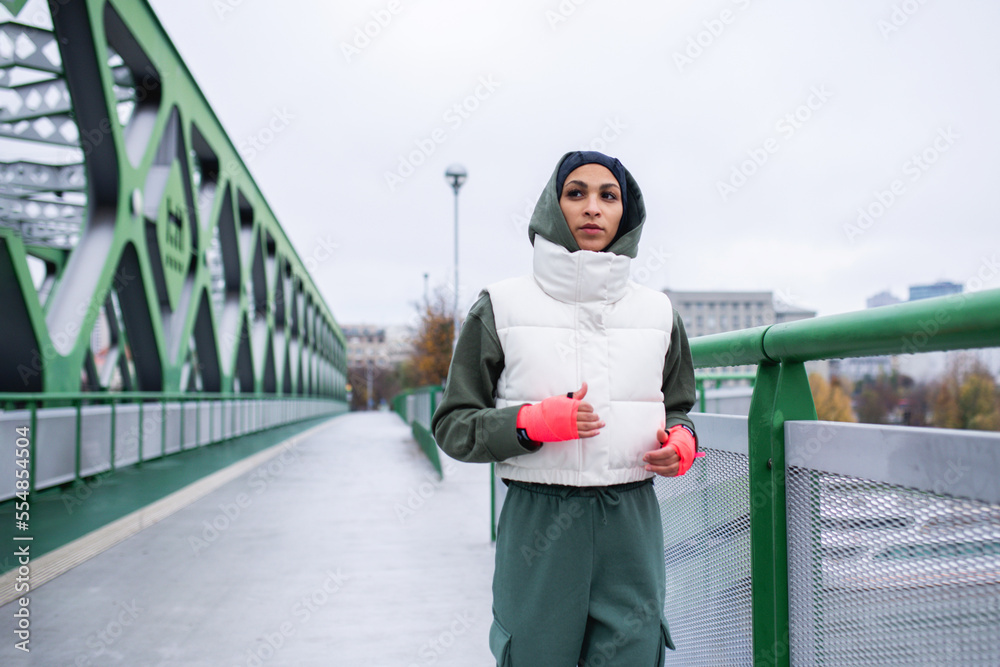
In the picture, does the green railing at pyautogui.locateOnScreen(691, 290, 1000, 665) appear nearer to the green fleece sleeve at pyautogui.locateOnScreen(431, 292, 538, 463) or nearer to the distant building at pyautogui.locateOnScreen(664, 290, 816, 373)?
the green fleece sleeve at pyautogui.locateOnScreen(431, 292, 538, 463)

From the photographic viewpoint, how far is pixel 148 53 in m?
10.1

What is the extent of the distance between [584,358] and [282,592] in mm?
3637

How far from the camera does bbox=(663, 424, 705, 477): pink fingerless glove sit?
174 centimetres

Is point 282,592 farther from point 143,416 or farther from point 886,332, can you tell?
point 886,332

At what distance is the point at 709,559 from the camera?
7.38ft

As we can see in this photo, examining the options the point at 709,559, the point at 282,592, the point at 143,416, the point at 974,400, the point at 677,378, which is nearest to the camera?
the point at 677,378

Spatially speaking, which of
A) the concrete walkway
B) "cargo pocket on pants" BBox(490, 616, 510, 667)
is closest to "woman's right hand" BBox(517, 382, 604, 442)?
"cargo pocket on pants" BBox(490, 616, 510, 667)

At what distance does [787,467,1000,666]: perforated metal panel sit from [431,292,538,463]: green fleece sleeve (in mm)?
687

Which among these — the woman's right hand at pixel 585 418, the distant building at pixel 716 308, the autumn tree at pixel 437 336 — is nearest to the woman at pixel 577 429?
the woman's right hand at pixel 585 418

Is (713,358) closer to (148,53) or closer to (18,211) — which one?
(148,53)

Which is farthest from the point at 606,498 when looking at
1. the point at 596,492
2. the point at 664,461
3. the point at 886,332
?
the point at 886,332

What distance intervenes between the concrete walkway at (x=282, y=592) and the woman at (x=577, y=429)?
2.02m

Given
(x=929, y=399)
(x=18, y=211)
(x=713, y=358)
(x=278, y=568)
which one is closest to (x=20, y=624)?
(x=278, y=568)

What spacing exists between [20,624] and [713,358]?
3854 mm
